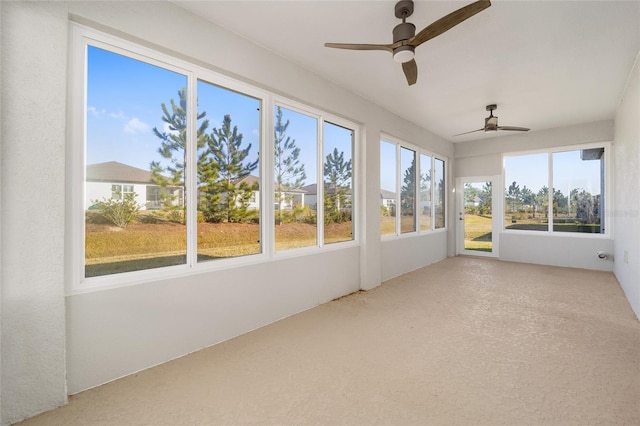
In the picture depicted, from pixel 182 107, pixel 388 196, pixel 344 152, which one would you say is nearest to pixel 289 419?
pixel 182 107

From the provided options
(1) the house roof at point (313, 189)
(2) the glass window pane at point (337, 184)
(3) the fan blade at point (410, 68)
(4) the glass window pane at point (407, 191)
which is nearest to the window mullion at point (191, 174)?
(1) the house roof at point (313, 189)

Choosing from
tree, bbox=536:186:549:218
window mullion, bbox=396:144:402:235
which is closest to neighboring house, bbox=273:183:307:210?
window mullion, bbox=396:144:402:235

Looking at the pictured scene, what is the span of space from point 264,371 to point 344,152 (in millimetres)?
3017

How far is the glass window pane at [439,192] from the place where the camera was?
6.80m

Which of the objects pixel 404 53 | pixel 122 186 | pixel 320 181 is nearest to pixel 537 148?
pixel 320 181

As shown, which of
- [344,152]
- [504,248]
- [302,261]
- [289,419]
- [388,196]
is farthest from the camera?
Result: [504,248]

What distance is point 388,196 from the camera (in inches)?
205

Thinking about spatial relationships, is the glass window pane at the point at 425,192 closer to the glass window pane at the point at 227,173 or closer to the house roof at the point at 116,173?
the glass window pane at the point at 227,173

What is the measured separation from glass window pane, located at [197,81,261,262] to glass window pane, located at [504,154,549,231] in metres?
6.17

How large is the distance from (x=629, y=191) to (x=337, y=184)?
12.0 ft

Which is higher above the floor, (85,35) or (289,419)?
(85,35)

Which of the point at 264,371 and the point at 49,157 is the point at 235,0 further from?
the point at 264,371

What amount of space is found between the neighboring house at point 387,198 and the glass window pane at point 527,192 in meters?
3.33

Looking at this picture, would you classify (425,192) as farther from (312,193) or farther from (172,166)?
(172,166)
